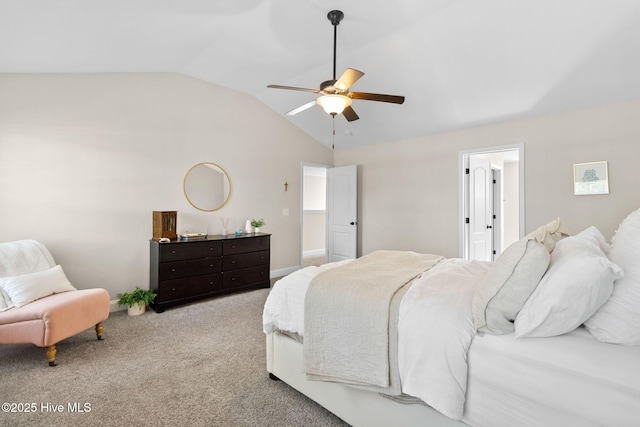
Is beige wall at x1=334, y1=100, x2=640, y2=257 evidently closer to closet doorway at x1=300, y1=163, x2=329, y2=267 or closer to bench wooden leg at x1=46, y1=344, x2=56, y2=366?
closet doorway at x1=300, y1=163, x2=329, y2=267

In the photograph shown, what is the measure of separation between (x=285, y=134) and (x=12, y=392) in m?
4.54

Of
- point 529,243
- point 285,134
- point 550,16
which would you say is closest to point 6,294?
point 529,243

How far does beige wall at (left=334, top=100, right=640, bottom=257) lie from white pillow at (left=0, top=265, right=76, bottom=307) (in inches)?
175

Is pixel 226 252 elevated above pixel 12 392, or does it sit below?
above

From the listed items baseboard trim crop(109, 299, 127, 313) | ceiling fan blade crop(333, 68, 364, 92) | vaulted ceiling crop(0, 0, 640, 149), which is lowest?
baseboard trim crop(109, 299, 127, 313)

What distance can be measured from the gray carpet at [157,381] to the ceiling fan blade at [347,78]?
2328mm

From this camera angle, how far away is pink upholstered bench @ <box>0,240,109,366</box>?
228cm

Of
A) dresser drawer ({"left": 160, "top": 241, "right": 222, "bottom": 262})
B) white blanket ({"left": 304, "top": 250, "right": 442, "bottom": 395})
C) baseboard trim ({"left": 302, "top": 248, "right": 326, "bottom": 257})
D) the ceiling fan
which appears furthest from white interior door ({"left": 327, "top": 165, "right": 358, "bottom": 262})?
white blanket ({"left": 304, "top": 250, "right": 442, "bottom": 395})

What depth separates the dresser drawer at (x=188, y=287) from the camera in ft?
11.9

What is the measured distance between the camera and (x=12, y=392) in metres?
2.05

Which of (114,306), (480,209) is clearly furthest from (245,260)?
(480,209)

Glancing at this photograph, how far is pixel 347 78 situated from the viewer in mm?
2383

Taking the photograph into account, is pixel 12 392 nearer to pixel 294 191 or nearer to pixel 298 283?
pixel 298 283

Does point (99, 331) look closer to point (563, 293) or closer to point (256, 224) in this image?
point (256, 224)
